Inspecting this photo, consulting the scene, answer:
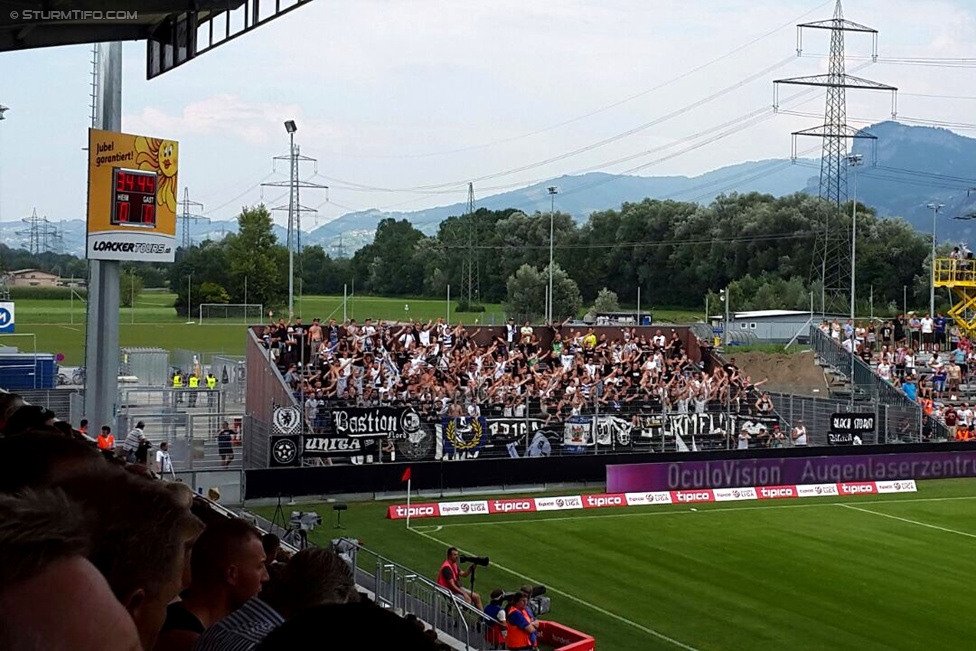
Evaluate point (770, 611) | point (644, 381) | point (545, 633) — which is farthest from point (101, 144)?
point (644, 381)

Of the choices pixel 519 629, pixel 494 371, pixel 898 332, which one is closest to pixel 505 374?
pixel 494 371

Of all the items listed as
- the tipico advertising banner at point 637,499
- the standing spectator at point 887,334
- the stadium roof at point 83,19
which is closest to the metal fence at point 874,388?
the standing spectator at point 887,334

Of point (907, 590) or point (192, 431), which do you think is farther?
point (192, 431)

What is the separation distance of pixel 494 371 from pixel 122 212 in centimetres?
1440

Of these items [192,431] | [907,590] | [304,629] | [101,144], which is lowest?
[907,590]

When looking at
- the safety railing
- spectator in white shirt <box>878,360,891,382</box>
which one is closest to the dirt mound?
spectator in white shirt <box>878,360,891,382</box>

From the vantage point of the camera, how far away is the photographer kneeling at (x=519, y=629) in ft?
48.5

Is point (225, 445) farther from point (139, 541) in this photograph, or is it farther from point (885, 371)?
point (139, 541)

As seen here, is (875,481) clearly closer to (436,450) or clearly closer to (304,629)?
(436,450)

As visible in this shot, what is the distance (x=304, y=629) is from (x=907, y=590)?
21.6m

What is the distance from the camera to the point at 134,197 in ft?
73.1

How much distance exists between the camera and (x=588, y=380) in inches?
1378

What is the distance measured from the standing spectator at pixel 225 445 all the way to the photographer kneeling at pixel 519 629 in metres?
14.9

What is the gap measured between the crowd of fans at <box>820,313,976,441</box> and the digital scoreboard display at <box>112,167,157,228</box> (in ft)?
81.4
